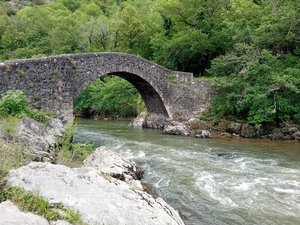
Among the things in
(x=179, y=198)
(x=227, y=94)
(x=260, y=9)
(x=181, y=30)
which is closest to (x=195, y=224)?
(x=179, y=198)

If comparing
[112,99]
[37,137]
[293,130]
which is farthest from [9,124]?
[112,99]

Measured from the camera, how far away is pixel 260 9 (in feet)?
84.6

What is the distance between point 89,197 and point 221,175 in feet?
27.3

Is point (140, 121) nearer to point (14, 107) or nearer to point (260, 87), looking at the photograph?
point (260, 87)

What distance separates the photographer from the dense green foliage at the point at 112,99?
33.4 m

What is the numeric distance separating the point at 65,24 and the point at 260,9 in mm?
25752

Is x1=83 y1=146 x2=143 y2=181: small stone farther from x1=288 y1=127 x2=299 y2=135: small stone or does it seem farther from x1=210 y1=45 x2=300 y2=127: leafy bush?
x1=288 y1=127 x2=299 y2=135: small stone

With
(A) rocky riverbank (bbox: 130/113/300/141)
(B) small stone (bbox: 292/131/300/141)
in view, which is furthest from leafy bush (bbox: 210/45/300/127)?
(B) small stone (bbox: 292/131/300/141)

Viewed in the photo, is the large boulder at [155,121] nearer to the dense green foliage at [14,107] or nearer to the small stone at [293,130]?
the small stone at [293,130]

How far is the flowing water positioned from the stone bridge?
3.09m

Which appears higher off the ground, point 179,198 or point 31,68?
point 31,68

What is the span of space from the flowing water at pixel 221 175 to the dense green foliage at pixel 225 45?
2937 millimetres

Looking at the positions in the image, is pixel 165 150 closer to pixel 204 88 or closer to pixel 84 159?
pixel 84 159

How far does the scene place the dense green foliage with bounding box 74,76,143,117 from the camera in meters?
33.4
